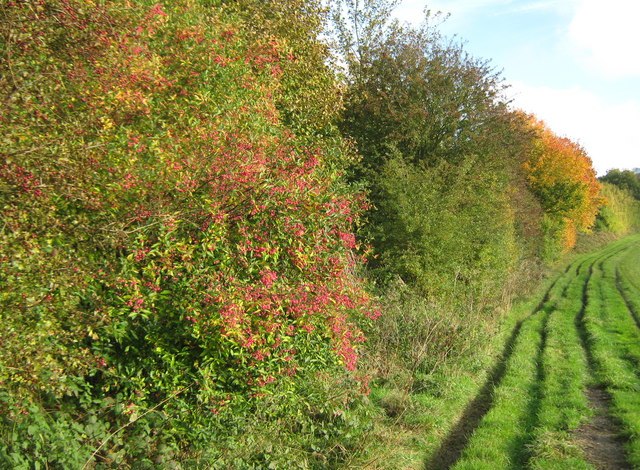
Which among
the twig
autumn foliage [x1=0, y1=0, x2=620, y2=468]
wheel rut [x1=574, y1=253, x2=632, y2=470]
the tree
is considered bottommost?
wheel rut [x1=574, y1=253, x2=632, y2=470]

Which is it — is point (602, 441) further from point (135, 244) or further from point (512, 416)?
point (135, 244)

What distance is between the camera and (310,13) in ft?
47.7

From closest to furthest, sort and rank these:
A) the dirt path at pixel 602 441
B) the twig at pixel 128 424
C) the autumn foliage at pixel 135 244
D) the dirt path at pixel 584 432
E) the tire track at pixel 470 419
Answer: the autumn foliage at pixel 135 244
the twig at pixel 128 424
the dirt path at pixel 602 441
the dirt path at pixel 584 432
the tire track at pixel 470 419

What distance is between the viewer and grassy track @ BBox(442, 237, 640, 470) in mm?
7668

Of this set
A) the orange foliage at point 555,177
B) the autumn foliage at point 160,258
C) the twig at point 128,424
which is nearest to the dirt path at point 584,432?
the autumn foliage at point 160,258

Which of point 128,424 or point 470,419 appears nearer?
point 128,424

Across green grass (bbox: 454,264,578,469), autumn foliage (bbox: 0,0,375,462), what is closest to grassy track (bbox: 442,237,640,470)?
green grass (bbox: 454,264,578,469)

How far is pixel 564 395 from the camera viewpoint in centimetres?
1025

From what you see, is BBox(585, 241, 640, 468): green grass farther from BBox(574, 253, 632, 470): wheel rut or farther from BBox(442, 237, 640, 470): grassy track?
BBox(574, 253, 632, 470): wheel rut

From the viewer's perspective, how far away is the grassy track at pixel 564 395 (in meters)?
7.67

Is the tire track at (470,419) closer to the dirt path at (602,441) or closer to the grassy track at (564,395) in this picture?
the grassy track at (564,395)

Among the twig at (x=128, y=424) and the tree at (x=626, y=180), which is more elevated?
the tree at (x=626, y=180)

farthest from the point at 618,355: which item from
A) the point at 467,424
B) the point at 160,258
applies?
the point at 160,258

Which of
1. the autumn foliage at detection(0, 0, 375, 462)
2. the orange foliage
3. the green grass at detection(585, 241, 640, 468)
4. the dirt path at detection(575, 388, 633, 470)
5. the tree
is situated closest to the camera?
the autumn foliage at detection(0, 0, 375, 462)
